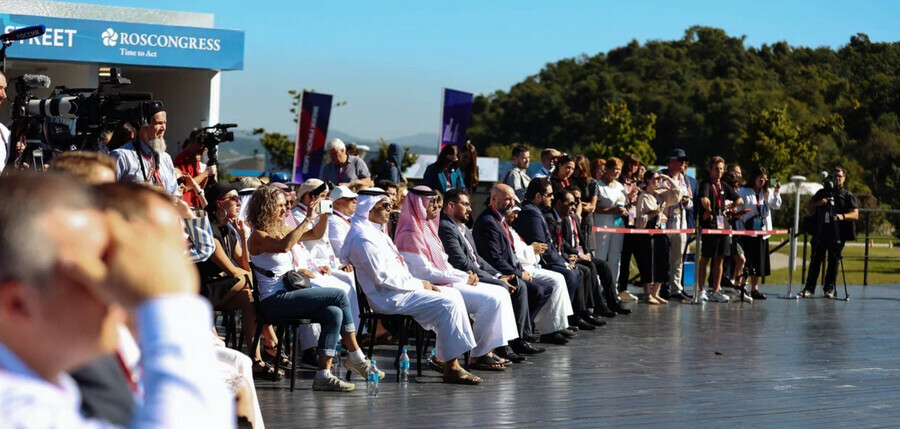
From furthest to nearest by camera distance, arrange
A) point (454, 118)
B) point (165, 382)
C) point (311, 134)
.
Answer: point (311, 134) < point (454, 118) < point (165, 382)

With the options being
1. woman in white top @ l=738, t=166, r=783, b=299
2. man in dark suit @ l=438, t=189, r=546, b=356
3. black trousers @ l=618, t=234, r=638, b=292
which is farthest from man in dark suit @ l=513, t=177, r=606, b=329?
woman in white top @ l=738, t=166, r=783, b=299

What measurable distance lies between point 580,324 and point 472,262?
2.85 meters

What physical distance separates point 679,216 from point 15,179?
12.9 meters

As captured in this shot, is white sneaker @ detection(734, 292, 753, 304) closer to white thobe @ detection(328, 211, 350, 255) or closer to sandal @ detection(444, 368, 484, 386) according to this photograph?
white thobe @ detection(328, 211, 350, 255)

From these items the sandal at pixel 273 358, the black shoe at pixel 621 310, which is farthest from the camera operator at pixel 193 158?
the black shoe at pixel 621 310

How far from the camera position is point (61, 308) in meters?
1.09

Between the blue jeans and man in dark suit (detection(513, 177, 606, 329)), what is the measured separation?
355cm

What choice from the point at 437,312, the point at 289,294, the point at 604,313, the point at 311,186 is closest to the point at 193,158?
the point at 311,186

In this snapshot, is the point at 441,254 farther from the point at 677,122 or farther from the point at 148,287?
the point at 677,122

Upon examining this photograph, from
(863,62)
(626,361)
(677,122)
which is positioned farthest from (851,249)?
(863,62)

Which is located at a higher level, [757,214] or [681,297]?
[757,214]

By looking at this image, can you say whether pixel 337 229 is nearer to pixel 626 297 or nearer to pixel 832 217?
pixel 626 297

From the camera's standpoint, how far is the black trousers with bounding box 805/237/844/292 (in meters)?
15.1

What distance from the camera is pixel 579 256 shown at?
38.0 ft
